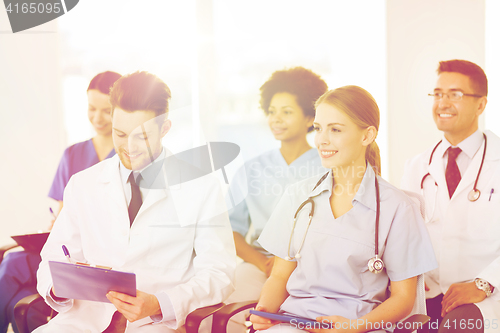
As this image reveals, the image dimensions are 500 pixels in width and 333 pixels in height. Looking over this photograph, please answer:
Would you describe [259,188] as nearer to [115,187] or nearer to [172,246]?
[172,246]

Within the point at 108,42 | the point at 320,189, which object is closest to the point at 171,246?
the point at 320,189

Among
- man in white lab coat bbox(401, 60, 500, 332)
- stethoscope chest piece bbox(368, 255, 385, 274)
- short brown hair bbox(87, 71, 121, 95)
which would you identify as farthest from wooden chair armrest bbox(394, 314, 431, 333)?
short brown hair bbox(87, 71, 121, 95)

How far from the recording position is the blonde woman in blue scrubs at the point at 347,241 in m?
1.38

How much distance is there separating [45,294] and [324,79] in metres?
1.48

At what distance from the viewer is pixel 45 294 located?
5.28 feet

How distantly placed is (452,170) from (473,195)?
13 centimetres

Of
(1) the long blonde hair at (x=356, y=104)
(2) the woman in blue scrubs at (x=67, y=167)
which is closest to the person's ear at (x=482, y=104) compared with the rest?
(1) the long blonde hair at (x=356, y=104)

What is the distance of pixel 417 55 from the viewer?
5.82 ft

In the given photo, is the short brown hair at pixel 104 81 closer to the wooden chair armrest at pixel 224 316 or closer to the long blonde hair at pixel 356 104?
the long blonde hair at pixel 356 104

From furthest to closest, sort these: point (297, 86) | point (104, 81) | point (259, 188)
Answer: point (104, 81) < point (259, 188) < point (297, 86)

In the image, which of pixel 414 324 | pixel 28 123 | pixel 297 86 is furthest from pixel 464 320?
pixel 28 123

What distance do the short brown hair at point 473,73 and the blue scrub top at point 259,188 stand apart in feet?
2.60

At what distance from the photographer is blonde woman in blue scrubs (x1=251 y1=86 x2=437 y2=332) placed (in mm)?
1379

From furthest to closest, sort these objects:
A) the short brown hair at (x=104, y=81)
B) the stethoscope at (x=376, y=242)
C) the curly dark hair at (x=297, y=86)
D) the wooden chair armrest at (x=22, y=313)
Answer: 1. the short brown hair at (x=104, y=81)
2. the curly dark hair at (x=297, y=86)
3. the wooden chair armrest at (x=22, y=313)
4. the stethoscope at (x=376, y=242)
